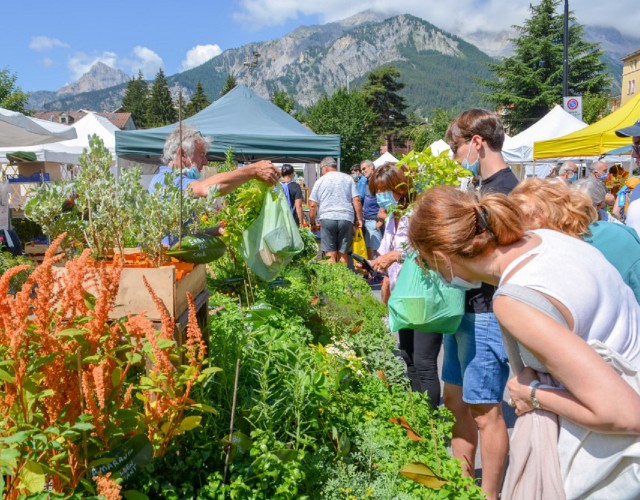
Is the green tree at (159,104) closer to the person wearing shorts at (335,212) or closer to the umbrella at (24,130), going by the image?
the umbrella at (24,130)

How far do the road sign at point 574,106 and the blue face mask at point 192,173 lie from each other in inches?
473

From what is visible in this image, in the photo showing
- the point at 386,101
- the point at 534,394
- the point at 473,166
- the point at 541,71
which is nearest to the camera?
the point at 534,394

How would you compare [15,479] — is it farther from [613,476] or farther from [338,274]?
[338,274]

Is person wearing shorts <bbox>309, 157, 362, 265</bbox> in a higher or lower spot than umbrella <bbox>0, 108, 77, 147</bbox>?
lower

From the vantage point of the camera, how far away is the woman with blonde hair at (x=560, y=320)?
134 centimetres

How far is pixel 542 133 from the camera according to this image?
40.2 feet

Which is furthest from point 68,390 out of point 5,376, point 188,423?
point 188,423

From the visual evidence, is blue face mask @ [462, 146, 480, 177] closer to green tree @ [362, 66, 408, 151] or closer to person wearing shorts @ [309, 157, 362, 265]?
person wearing shorts @ [309, 157, 362, 265]

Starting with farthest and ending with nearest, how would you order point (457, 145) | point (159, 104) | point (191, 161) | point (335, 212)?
point (159, 104), point (335, 212), point (191, 161), point (457, 145)

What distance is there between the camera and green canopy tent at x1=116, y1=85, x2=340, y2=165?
8.34m

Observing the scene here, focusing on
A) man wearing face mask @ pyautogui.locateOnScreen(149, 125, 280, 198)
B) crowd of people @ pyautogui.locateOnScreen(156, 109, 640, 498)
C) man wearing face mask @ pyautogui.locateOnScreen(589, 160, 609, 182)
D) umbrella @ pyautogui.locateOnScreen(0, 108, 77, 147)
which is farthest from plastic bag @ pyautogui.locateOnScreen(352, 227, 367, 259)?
crowd of people @ pyautogui.locateOnScreen(156, 109, 640, 498)

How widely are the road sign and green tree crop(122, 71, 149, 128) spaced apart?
82.4m

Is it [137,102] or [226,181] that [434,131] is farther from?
[226,181]

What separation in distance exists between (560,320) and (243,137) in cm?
767
